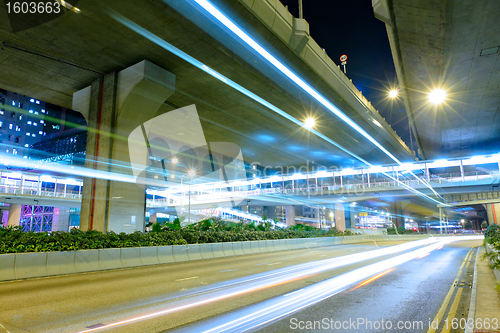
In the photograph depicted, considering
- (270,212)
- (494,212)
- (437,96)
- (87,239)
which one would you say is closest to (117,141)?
(87,239)

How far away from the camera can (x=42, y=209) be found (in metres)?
73.6

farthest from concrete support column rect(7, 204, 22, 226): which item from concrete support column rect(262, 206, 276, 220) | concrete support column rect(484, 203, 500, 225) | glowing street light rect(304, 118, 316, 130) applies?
concrete support column rect(484, 203, 500, 225)

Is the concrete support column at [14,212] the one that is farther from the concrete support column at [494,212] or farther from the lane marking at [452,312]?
the concrete support column at [494,212]

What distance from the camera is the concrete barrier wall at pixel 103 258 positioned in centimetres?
1041

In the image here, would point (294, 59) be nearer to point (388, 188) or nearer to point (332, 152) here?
point (332, 152)

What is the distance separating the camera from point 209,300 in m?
7.19

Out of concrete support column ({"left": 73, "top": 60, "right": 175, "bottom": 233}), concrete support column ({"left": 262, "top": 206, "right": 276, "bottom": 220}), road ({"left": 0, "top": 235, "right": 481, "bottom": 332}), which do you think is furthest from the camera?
concrete support column ({"left": 262, "top": 206, "right": 276, "bottom": 220})

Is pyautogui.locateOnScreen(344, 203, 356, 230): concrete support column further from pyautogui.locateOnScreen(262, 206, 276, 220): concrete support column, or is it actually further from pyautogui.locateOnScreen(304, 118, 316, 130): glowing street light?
pyautogui.locateOnScreen(304, 118, 316, 130): glowing street light

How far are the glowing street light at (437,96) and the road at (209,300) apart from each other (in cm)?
1561

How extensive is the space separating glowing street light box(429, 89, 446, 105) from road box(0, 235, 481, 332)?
15613 mm

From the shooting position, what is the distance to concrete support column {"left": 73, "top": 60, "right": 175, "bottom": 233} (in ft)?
67.1

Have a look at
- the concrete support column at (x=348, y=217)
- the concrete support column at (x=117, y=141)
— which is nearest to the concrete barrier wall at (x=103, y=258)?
the concrete support column at (x=117, y=141)

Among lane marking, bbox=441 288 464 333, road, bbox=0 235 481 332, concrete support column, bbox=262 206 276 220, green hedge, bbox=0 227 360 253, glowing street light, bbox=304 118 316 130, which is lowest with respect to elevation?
lane marking, bbox=441 288 464 333

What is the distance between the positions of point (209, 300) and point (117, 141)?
55.5ft
